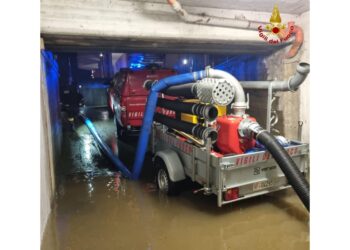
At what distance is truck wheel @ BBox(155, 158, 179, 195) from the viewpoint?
14.9 feet

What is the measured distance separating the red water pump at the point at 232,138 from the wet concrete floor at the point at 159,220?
0.91 m

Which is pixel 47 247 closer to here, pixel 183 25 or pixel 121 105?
pixel 183 25

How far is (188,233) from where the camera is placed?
3543mm

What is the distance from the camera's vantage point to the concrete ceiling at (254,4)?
470cm

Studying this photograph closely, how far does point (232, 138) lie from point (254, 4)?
2.65 metres

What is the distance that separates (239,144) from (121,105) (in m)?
4.86

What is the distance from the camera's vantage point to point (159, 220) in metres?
3.92

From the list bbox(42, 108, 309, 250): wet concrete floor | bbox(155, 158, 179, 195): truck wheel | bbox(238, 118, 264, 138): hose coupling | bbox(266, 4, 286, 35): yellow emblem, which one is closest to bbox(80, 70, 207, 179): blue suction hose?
bbox(42, 108, 309, 250): wet concrete floor

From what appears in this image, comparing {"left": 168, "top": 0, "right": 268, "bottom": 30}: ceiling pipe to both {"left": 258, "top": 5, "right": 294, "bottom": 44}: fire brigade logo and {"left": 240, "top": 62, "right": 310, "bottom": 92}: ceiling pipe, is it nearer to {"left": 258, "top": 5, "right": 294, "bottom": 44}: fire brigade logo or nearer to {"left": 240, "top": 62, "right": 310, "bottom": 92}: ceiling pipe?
{"left": 258, "top": 5, "right": 294, "bottom": 44}: fire brigade logo

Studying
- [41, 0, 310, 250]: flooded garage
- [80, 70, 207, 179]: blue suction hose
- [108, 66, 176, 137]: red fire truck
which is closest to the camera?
[41, 0, 310, 250]: flooded garage

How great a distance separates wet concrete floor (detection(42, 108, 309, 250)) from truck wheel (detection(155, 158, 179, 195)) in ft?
0.40

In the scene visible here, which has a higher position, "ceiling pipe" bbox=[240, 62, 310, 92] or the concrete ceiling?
the concrete ceiling

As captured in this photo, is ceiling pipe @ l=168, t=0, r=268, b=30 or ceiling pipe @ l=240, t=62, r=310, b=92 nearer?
ceiling pipe @ l=240, t=62, r=310, b=92

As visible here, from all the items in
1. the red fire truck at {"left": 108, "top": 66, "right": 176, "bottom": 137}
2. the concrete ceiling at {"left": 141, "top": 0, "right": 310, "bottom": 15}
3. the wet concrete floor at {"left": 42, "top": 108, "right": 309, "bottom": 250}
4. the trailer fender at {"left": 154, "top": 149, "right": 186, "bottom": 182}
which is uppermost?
the concrete ceiling at {"left": 141, "top": 0, "right": 310, "bottom": 15}
